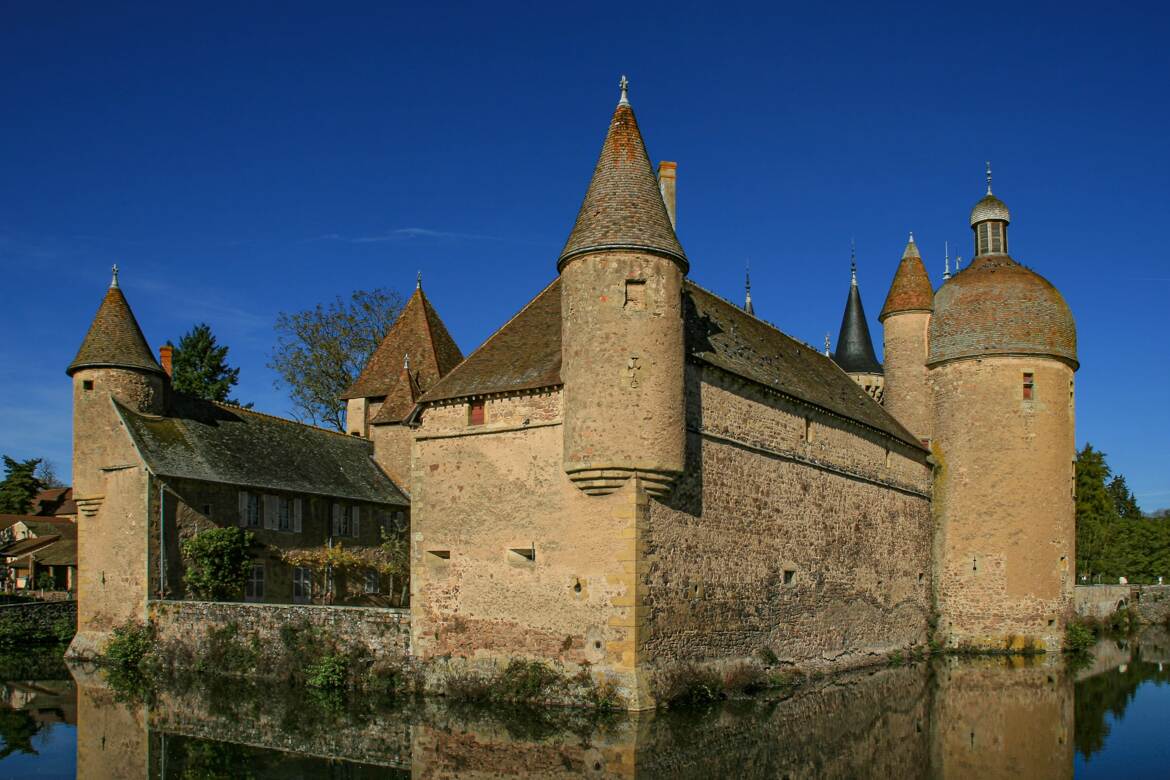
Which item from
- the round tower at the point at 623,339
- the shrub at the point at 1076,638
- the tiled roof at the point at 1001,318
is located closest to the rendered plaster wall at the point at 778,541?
the round tower at the point at 623,339

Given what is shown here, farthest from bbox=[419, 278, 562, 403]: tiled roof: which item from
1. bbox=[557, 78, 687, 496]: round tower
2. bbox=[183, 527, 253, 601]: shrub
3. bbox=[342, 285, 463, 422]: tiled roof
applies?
bbox=[342, 285, 463, 422]: tiled roof

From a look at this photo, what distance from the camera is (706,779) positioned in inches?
493

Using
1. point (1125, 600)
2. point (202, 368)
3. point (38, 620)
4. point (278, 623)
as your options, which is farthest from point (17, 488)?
point (1125, 600)

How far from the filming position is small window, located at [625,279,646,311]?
1742 cm

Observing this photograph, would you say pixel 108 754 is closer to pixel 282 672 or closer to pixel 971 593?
pixel 282 672

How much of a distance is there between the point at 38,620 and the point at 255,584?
290 inches

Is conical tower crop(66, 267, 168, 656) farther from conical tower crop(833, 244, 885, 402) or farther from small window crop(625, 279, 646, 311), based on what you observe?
conical tower crop(833, 244, 885, 402)

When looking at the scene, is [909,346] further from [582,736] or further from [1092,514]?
[1092,514]

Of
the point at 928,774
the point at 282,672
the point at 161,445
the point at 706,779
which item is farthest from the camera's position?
the point at 161,445

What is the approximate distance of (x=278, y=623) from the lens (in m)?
20.4

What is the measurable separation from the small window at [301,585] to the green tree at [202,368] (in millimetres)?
21746

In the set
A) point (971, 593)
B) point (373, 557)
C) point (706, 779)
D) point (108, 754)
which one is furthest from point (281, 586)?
point (971, 593)

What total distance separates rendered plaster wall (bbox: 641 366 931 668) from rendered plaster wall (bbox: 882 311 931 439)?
104 inches

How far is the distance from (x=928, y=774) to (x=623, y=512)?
19.4 ft
